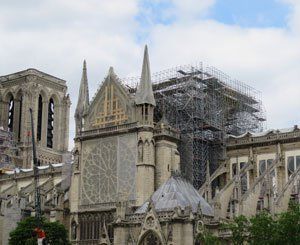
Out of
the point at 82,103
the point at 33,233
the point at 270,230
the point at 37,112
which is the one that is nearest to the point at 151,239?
the point at 270,230

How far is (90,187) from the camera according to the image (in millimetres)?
65312

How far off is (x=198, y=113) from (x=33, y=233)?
18947 mm

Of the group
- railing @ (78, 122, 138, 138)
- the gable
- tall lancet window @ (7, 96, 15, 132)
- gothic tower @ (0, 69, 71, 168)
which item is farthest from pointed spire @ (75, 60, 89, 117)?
tall lancet window @ (7, 96, 15, 132)

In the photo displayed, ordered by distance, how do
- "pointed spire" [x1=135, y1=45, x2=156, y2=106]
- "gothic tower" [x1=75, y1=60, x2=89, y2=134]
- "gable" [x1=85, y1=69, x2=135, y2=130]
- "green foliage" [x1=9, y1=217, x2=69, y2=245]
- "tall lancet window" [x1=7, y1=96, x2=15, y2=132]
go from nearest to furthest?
"green foliage" [x1=9, y1=217, x2=69, y2=245] → "pointed spire" [x1=135, y1=45, x2=156, y2=106] → "gable" [x1=85, y1=69, x2=135, y2=130] → "gothic tower" [x1=75, y1=60, x2=89, y2=134] → "tall lancet window" [x1=7, y1=96, x2=15, y2=132]

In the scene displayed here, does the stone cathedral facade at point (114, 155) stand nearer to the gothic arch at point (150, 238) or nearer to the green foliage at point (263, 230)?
the gothic arch at point (150, 238)

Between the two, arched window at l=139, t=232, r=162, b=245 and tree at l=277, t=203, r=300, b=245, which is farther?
arched window at l=139, t=232, r=162, b=245

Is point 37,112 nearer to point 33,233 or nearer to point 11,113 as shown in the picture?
point 11,113

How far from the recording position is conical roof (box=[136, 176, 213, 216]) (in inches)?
1959

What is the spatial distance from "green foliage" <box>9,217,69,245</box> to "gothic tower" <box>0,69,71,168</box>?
36.5 metres

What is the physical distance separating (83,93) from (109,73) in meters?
3.72

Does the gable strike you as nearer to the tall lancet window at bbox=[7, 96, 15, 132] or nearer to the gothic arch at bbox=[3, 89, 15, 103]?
the gothic arch at bbox=[3, 89, 15, 103]

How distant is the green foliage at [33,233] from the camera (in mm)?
60469

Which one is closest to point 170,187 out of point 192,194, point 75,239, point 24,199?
point 192,194

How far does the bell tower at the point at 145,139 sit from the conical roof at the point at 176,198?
851 centimetres
